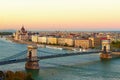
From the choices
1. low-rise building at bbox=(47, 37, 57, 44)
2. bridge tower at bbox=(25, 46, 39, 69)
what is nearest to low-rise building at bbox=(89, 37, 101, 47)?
low-rise building at bbox=(47, 37, 57, 44)

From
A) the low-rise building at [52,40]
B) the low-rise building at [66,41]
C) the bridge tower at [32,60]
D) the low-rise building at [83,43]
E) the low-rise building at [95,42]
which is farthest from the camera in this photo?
the low-rise building at [52,40]

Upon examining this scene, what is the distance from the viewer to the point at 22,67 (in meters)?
10.3

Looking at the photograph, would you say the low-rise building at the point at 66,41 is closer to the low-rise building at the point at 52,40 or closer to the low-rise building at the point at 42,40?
the low-rise building at the point at 52,40

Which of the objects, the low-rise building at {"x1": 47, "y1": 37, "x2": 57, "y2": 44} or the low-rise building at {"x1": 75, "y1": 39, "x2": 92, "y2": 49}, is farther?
the low-rise building at {"x1": 47, "y1": 37, "x2": 57, "y2": 44}

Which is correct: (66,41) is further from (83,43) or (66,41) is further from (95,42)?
(95,42)

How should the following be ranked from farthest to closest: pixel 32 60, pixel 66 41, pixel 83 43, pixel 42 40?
pixel 42 40 < pixel 66 41 < pixel 83 43 < pixel 32 60

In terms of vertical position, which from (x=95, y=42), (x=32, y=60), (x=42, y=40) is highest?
(x=32, y=60)

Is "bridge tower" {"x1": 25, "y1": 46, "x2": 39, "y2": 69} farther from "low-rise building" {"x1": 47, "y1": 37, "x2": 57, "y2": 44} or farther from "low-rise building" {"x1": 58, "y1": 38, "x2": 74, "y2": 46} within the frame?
"low-rise building" {"x1": 47, "y1": 37, "x2": 57, "y2": 44}

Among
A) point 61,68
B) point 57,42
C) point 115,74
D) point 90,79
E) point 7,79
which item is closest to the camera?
point 7,79

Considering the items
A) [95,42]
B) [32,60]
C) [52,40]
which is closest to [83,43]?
[95,42]

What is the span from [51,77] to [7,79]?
2.69 metres

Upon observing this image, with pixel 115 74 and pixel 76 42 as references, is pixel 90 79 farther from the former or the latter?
pixel 76 42

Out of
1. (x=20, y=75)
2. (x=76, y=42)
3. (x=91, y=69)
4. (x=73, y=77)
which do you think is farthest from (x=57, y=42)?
(x=20, y=75)

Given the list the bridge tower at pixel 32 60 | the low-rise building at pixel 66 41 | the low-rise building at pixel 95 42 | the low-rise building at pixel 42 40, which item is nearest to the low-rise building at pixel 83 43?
the low-rise building at pixel 95 42
